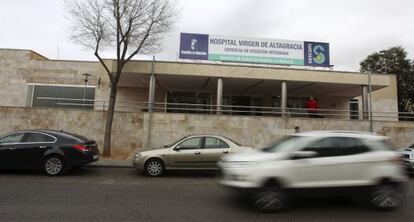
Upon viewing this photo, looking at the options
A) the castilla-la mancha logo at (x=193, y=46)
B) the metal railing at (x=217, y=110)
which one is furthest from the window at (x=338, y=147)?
the castilla-la mancha logo at (x=193, y=46)

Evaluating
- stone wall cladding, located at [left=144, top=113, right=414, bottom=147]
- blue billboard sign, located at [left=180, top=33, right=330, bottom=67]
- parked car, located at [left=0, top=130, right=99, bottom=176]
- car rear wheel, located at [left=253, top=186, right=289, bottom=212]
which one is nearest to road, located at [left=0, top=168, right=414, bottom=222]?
car rear wheel, located at [left=253, top=186, right=289, bottom=212]

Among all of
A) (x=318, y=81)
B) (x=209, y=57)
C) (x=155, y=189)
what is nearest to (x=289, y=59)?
(x=318, y=81)

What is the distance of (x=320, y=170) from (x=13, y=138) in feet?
32.2

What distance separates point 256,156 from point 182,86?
58.6 feet

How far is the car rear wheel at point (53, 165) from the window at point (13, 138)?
4.17 ft

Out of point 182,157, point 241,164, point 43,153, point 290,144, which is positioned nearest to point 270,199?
point 241,164

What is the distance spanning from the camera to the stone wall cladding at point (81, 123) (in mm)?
17625

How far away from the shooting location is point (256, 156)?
22.5 feet

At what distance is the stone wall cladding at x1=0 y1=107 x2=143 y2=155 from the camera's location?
17625 millimetres

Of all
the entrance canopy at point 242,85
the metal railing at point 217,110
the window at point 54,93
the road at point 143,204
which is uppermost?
the entrance canopy at point 242,85

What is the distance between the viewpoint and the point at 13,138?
1138cm

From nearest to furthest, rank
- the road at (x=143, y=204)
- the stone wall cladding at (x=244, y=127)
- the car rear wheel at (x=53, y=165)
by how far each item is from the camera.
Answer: the road at (x=143, y=204)
the car rear wheel at (x=53, y=165)
the stone wall cladding at (x=244, y=127)

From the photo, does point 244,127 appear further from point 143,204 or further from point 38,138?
point 143,204

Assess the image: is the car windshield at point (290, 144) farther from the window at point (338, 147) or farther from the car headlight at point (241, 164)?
the car headlight at point (241, 164)
